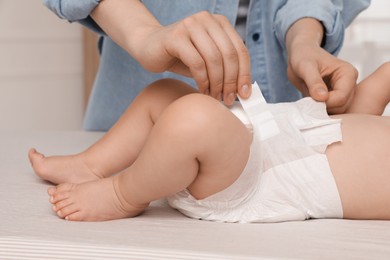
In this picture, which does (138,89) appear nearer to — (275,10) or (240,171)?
(275,10)

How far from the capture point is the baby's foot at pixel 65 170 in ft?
3.79

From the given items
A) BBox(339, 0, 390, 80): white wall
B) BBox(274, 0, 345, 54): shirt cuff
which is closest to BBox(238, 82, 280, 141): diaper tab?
BBox(274, 0, 345, 54): shirt cuff

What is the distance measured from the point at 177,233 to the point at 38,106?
8.87ft

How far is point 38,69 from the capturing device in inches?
135

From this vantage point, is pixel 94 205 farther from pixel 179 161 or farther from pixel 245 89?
pixel 245 89

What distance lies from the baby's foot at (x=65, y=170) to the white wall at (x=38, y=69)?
206cm

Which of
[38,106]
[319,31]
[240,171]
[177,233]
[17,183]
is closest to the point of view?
[177,233]

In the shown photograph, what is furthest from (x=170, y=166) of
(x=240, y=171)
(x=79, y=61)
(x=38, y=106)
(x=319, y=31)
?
(x=79, y=61)

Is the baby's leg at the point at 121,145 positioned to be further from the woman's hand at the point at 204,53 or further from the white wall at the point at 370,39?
the white wall at the point at 370,39

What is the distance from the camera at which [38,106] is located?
3400 millimetres

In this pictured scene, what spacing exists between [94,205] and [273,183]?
265 millimetres

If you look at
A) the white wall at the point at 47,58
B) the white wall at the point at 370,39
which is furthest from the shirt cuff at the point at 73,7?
the white wall at the point at 370,39

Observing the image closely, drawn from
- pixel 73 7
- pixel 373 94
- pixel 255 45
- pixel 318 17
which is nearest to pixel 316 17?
pixel 318 17

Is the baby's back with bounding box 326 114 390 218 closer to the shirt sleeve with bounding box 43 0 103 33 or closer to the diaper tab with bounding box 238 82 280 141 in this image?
the diaper tab with bounding box 238 82 280 141
